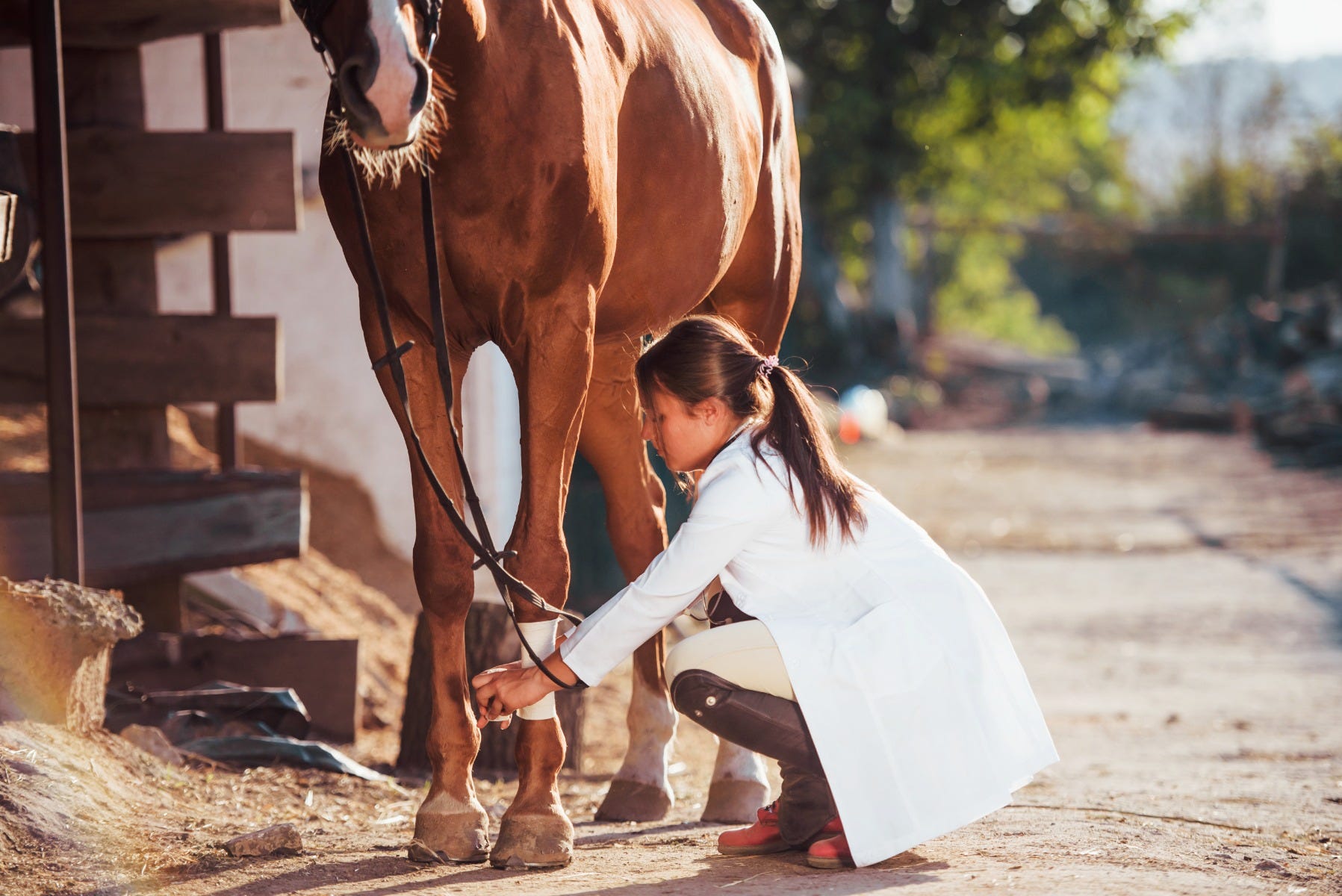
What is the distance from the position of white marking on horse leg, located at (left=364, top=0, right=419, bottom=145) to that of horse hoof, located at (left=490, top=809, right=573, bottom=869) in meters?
1.53

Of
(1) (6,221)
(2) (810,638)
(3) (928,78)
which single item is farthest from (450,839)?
(3) (928,78)

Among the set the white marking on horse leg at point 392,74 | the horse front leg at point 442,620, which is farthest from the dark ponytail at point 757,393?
the white marking on horse leg at point 392,74

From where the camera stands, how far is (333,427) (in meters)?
7.19

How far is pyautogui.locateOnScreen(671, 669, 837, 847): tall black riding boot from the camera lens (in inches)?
114

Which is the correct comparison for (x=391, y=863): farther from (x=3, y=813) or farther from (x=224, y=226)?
(x=224, y=226)

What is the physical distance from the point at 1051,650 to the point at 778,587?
15.2 feet

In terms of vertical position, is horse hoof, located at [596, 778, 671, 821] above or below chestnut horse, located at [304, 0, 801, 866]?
below

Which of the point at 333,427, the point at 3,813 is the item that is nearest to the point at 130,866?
the point at 3,813

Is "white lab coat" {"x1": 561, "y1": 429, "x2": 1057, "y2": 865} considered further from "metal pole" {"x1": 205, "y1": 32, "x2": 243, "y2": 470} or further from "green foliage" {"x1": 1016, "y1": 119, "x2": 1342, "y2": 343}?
"green foliage" {"x1": 1016, "y1": 119, "x2": 1342, "y2": 343}

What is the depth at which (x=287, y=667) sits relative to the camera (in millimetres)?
4855

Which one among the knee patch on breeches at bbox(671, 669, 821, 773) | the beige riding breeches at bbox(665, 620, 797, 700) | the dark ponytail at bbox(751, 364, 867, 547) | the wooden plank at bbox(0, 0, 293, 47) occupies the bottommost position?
the knee patch on breeches at bbox(671, 669, 821, 773)

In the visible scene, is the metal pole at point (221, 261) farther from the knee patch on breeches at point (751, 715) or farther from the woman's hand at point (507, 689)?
the knee patch on breeches at point (751, 715)

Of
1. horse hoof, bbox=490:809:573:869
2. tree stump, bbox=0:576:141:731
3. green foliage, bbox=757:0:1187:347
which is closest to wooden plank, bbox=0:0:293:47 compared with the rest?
tree stump, bbox=0:576:141:731

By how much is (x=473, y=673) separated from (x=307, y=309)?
310 cm
